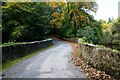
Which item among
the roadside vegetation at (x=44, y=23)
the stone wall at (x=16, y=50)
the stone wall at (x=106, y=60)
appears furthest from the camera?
the roadside vegetation at (x=44, y=23)

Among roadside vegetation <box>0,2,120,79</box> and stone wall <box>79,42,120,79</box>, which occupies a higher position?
roadside vegetation <box>0,2,120,79</box>

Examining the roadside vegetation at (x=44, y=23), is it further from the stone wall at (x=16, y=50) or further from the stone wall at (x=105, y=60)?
the stone wall at (x=105, y=60)

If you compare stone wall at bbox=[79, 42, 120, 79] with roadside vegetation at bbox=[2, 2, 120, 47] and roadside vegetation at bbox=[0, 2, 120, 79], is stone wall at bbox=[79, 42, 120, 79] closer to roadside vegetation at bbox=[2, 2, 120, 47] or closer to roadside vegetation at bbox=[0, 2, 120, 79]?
roadside vegetation at bbox=[0, 2, 120, 79]

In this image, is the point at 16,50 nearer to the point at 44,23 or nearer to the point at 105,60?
the point at 105,60

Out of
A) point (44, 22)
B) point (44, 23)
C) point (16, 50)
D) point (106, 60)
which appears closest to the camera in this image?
point (106, 60)

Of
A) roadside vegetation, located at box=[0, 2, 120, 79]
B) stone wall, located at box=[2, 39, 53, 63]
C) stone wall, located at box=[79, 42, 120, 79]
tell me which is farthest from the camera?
roadside vegetation, located at box=[0, 2, 120, 79]

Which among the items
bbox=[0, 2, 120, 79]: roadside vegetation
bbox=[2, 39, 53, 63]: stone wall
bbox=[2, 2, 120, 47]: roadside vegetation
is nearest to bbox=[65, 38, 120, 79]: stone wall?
bbox=[2, 39, 53, 63]: stone wall

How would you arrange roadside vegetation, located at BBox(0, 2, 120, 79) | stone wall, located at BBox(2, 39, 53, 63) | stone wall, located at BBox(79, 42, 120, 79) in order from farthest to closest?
roadside vegetation, located at BBox(0, 2, 120, 79) → stone wall, located at BBox(2, 39, 53, 63) → stone wall, located at BBox(79, 42, 120, 79)

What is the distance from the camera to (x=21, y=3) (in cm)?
3222

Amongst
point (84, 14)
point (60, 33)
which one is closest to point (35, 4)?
point (84, 14)

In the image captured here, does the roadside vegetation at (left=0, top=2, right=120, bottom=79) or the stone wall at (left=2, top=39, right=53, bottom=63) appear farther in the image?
the roadside vegetation at (left=0, top=2, right=120, bottom=79)

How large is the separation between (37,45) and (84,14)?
70.8ft

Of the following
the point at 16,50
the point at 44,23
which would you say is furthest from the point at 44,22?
the point at 16,50

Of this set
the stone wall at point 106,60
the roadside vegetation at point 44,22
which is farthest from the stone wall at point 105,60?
the roadside vegetation at point 44,22
